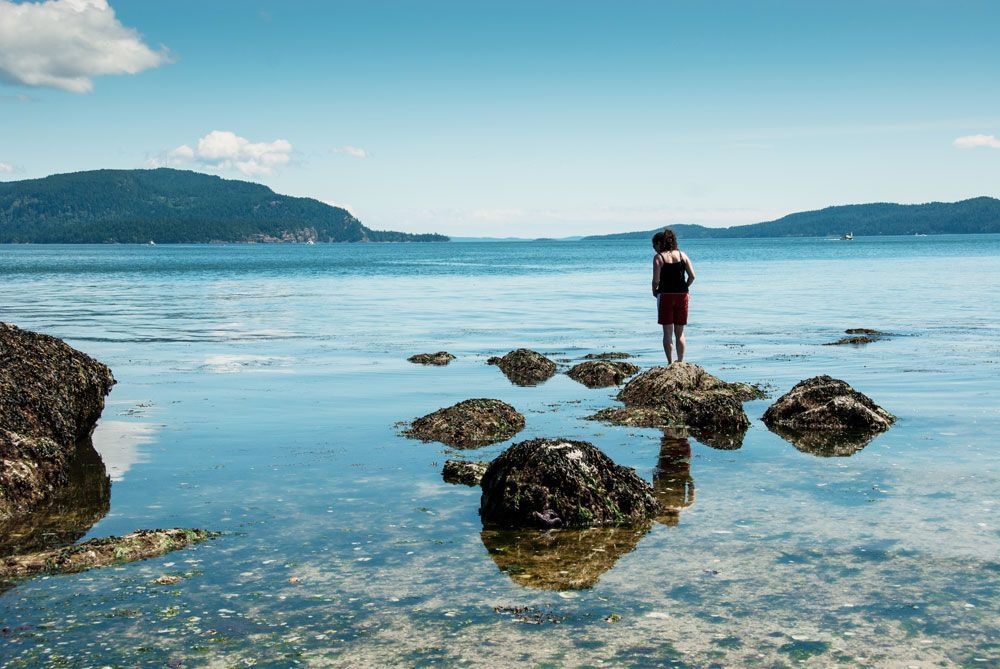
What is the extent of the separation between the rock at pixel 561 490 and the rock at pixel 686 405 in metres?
3.73

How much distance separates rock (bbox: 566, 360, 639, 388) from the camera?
1873cm

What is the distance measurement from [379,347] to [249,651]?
66.9ft

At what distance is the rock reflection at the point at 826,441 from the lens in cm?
1231

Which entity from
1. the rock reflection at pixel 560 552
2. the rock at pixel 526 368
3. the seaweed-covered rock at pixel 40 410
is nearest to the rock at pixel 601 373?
the rock at pixel 526 368

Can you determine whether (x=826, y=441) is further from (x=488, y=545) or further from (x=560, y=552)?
(x=488, y=545)

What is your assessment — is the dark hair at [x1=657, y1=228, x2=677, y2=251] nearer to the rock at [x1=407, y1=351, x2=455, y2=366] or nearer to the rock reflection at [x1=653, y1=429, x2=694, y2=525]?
the rock reflection at [x1=653, y1=429, x2=694, y2=525]

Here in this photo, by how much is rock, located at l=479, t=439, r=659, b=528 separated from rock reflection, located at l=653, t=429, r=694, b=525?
0.24 meters

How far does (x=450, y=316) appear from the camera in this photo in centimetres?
3828

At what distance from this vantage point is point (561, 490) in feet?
30.3

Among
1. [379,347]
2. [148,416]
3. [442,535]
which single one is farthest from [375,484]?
[379,347]

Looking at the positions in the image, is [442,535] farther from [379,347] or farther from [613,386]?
[379,347]

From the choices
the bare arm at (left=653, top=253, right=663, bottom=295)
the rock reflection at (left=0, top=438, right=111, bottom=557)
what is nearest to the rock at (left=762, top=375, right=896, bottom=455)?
the bare arm at (left=653, top=253, right=663, bottom=295)

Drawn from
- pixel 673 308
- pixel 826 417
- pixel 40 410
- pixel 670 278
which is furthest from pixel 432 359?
pixel 40 410

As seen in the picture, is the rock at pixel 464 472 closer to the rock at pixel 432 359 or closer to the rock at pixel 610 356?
the rock at pixel 432 359
